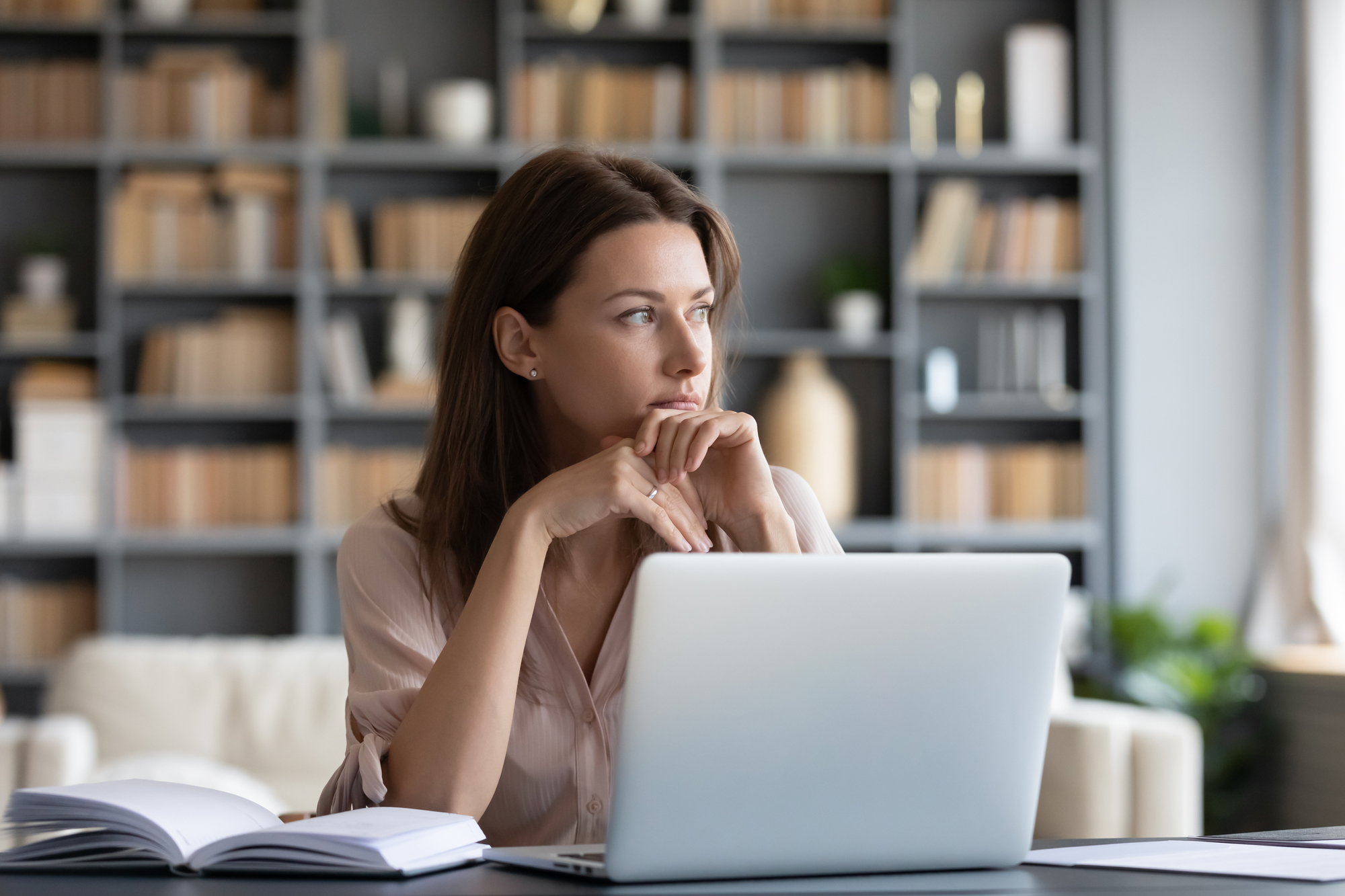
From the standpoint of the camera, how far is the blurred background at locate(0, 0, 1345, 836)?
13.0ft

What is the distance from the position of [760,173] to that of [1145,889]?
12.2 feet

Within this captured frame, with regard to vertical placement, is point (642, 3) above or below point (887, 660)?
above

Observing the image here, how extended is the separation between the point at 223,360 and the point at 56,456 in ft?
1.83

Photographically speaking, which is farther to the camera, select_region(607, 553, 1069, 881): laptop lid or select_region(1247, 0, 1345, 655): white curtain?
select_region(1247, 0, 1345, 655): white curtain

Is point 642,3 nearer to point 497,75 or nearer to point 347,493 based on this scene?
point 497,75

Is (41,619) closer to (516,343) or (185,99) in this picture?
(185,99)

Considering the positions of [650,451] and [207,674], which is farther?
[207,674]

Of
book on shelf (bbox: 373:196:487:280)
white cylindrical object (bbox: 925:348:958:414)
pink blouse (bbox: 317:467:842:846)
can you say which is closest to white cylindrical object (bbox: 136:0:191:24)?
book on shelf (bbox: 373:196:487:280)

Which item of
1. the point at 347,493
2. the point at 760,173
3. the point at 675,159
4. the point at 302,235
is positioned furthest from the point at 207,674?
the point at 760,173

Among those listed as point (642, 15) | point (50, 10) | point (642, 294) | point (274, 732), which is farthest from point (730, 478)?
point (50, 10)

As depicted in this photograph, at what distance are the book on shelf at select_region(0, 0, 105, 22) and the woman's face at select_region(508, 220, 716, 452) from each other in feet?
10.6

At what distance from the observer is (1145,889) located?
85 cm

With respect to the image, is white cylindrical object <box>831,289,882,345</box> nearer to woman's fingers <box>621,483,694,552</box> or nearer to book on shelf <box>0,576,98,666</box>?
book on shelf <box>0,576,98,666</box>

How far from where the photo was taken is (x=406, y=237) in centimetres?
411
